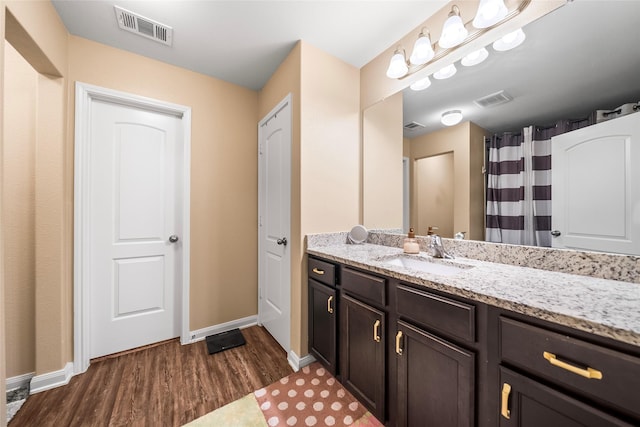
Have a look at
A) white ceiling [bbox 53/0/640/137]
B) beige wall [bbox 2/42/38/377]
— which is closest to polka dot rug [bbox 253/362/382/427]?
beige wall [bbox 2/42/38/377]

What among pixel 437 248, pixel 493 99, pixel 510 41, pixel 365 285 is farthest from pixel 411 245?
pixel 510 41

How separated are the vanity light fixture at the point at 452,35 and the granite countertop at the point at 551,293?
119 cm

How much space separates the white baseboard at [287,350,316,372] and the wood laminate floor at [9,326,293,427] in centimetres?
4

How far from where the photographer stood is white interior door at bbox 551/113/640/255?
894 millimetres

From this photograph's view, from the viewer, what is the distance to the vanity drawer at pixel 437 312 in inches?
33.1

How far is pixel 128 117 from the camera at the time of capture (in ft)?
6.30

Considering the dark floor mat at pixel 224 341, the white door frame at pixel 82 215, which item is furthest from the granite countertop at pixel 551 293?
the white door frame at pixel 82 215

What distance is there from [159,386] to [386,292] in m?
1.65

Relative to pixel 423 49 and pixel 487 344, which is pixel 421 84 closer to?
pixel 423 49

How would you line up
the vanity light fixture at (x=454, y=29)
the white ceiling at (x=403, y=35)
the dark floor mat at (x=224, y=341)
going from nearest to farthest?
the white ceiling at (x=403, y=35)
the vanity light fixture at (x=454, y=29)
the dark floor mat at (x=224, y=341)

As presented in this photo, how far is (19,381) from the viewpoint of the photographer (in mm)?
1522

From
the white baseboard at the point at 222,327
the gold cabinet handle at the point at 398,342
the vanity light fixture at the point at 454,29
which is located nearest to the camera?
the gold cabinet handle at the point at 398,342

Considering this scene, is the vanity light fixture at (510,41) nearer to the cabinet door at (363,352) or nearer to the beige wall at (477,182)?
the beige wall at (477,182)

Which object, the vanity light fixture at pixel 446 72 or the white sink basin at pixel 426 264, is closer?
the white sink basin at pixel 426 264
